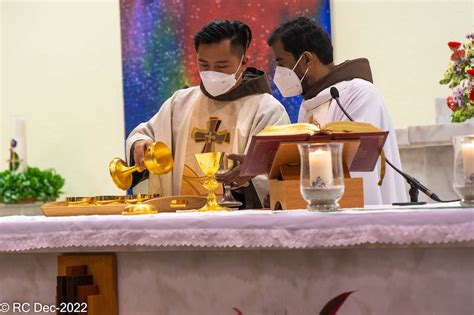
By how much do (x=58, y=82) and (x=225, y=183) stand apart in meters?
3.90

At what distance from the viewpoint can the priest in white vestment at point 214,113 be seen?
13.5ft

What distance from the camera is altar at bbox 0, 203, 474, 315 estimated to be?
221 centimetres

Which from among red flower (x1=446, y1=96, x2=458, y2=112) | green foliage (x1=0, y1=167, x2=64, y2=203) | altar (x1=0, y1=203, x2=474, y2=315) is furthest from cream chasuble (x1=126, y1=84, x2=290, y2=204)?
green foliage (x1=0, y1=167, x2=64, y2=203)

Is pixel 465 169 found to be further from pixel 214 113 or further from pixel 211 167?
pixel 214 113

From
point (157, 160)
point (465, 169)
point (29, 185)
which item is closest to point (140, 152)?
point (157, 160)

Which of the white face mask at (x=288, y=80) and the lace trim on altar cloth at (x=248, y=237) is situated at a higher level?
the white face mask at (x=288, y=80)

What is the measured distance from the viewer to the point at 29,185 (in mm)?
6402

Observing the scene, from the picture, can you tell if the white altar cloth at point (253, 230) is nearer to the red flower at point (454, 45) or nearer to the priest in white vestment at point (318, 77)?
the priest in white vestment at point (318, 77)

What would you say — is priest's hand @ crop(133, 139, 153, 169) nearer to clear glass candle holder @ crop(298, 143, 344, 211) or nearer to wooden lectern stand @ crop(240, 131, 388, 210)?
wooden lectern stand @ crop(240, 131, 388, 210)

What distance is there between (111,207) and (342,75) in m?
1.47

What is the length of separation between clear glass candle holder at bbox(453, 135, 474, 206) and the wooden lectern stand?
324 mm

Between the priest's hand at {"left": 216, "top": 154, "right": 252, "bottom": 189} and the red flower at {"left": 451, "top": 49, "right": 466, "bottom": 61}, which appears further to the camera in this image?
the red flower at {"left": 451, "top": 49, "right": 466, "bottom": 61}

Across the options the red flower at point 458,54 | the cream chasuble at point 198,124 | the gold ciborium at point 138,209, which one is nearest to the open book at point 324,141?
the gold ciborium at point 138,209

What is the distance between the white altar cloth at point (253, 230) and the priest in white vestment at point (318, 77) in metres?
1.72
